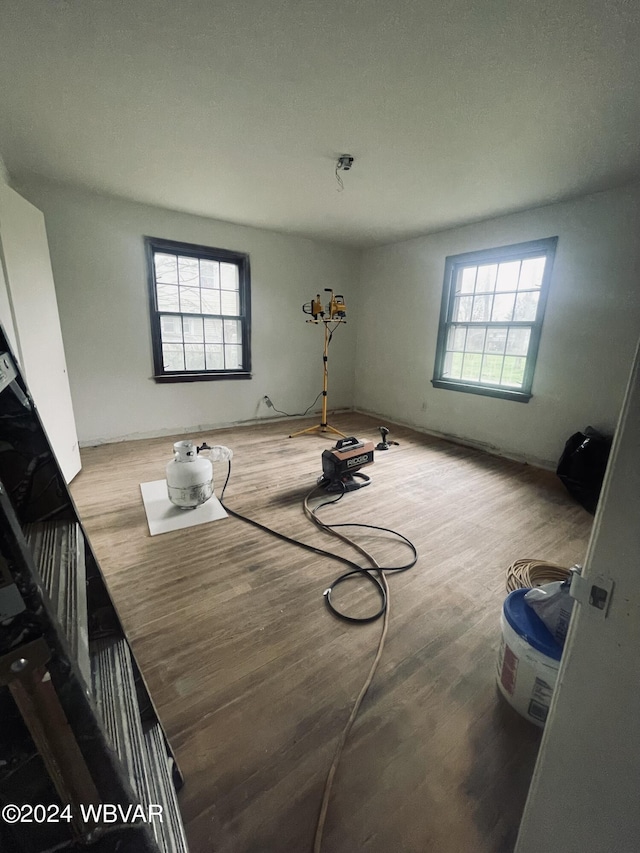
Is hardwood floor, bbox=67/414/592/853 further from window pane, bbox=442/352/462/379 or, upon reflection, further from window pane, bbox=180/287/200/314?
window pane, bbox=180/287/200/314

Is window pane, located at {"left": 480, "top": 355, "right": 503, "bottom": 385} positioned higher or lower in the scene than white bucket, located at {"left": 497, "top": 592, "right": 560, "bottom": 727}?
higher

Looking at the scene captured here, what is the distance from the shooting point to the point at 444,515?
8.60 feet

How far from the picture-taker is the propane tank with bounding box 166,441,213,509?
8.27 ft

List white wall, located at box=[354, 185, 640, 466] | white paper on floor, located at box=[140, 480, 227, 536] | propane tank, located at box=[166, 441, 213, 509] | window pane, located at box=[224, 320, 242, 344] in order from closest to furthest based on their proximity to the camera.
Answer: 1. white paper on floor, located at box=[140, 480, 227, 536]
2. propane tank, located at box=[166, 441, 213, 509]
3. white wall, located at box=[354, 185, 640, 466]
4. window pane, located at box=[224, 320, 242, 344]

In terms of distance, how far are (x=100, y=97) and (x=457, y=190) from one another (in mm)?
2668

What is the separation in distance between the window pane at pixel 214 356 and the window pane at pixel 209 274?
74 centimetres

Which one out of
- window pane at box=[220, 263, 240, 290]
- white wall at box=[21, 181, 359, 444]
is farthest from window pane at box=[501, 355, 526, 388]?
window pane at box=[220, 263, 240, 290]

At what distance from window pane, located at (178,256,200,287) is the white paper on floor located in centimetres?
258

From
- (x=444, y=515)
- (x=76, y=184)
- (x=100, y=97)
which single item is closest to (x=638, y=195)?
(x=444, y=515)

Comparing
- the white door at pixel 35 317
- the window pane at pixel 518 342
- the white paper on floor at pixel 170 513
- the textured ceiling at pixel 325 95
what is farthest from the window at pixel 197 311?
the window pane at pixel 518 342

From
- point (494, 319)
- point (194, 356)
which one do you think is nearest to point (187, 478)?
point (194, 356)

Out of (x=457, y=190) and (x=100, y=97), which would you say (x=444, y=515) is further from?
(x=100, y=97)

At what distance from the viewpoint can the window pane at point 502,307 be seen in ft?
12.3

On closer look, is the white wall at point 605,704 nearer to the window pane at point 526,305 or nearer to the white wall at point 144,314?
the window pane at point 526,305
